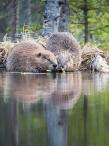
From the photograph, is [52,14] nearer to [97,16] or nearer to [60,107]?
[97,16]

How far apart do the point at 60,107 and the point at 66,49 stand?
8122 millimetres

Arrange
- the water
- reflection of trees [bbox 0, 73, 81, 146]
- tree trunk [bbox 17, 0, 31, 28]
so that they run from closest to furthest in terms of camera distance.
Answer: the water, reflection of trees [bbox 0, 73, 81, 146], tree trunk [bbox 17, 0, 31, 28]

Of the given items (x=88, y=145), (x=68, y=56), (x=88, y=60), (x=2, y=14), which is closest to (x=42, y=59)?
(x=68, y=56)

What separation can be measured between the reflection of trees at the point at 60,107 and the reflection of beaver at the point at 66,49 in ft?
11.3

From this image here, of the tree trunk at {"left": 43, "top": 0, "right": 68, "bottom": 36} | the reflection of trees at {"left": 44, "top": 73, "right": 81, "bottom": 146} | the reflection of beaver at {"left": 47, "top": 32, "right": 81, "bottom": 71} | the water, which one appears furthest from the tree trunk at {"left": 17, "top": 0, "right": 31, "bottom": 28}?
the water

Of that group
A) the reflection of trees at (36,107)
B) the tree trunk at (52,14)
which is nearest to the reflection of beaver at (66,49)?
the reflection of trees at (36,107)

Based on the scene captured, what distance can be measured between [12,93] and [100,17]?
18.9m

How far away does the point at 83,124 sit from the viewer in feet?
21.0

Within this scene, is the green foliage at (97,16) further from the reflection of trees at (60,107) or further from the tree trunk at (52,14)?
the reflection of trees at (60,107)

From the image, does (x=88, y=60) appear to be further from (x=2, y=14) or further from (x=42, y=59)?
(x=2, y=14)

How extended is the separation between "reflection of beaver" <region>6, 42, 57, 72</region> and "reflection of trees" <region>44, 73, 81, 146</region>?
283cm

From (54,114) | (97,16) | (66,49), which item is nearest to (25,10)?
(97,16)

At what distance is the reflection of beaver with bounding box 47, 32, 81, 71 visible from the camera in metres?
15.6

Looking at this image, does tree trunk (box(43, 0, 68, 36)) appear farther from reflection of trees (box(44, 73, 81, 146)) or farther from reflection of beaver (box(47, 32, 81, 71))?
reflection of trees (box(44, 73, 81, 146))
